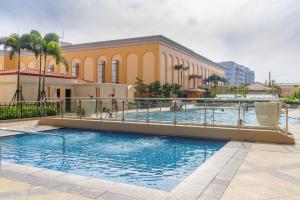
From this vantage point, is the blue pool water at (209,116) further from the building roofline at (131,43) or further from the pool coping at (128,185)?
the building roofline at (131,43)

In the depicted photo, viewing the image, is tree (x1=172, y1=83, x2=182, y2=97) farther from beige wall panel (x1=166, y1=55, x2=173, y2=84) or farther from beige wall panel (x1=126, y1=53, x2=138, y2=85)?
beige wall panel (x1=126, y1=53, x2=138, y2=85)

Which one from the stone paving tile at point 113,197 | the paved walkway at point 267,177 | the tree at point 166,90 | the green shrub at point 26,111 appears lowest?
the stone paving tile at point 113,197

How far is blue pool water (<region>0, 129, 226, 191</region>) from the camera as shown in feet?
21.5

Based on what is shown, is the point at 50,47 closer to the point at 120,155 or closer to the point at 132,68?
the point at 120,155

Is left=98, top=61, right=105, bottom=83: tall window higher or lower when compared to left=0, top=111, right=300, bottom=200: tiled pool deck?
higher

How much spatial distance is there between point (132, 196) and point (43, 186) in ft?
5.17

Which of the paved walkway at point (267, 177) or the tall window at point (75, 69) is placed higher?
the tall window at point (75, 69)

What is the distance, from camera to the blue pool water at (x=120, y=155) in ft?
21.5

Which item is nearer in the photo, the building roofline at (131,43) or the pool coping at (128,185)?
the pool coping at (128,185)

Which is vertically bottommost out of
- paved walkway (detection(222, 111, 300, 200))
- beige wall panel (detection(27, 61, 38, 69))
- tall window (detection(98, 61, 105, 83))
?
paved walkway (detection(222, 111, 300, 200))

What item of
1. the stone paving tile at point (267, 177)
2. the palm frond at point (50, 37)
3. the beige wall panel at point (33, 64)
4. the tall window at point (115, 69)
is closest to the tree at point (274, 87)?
the tall window at point (115, 69)

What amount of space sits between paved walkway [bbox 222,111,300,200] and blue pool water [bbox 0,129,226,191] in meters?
1.37

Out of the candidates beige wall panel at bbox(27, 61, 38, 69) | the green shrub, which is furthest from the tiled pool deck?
beige wall panel at bbox(27, 61, 38, 69)

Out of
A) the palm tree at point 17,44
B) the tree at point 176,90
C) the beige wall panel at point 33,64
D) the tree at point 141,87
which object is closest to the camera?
the palm tree at point 17,44
